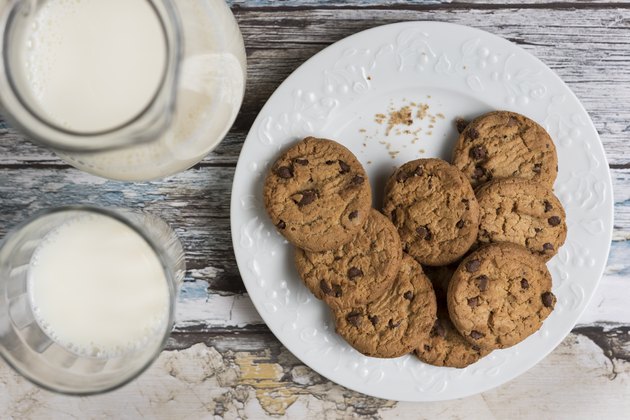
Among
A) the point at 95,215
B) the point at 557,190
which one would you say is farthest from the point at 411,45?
the point at 95,215

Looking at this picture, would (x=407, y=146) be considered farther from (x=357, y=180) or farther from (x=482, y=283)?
(x=482, y=283)

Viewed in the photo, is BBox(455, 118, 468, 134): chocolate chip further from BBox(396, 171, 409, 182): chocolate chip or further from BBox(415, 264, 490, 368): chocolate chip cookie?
BBox(415, 264, 490, 368): chocolate chip cookie

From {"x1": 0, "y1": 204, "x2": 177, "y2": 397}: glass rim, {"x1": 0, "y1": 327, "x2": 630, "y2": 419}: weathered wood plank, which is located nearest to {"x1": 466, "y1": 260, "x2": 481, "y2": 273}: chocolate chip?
{"x1": 0, "y1": 327, "x2": 630, "y2": 419}: weathered wood plank

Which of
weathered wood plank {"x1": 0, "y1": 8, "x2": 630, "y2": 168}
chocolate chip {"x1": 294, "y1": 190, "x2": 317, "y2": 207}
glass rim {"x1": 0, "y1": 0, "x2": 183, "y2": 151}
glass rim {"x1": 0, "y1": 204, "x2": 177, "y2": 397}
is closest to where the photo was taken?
glass rim {"x1": 0, "y1": 0, "x2": 183, "y2": 151}

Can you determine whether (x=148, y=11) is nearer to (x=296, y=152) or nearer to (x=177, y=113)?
(x=177, y=113)

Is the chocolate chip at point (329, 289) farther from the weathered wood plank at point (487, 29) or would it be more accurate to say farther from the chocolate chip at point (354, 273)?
the weathered wood plank at point (487, 29)

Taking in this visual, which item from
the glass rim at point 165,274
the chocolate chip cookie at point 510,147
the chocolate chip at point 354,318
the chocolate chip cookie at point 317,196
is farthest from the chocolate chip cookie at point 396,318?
the glass rim at point 165,274
